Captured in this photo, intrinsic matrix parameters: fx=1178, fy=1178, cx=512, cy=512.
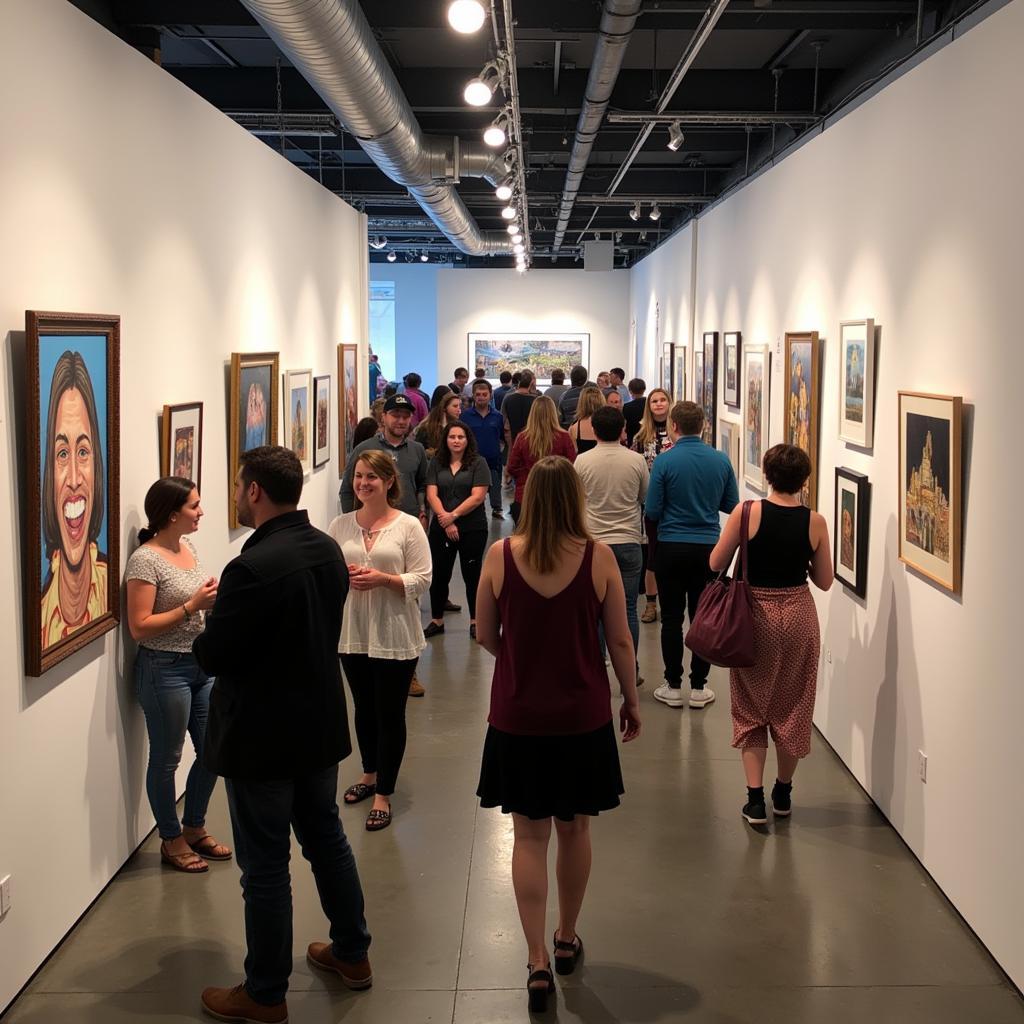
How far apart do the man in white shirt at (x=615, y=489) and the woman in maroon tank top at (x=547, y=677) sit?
9.54ft

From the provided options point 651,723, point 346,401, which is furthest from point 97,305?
point 346,401

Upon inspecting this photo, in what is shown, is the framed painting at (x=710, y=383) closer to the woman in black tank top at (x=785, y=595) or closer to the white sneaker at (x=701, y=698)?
the white sneaker at (x=701, y=698)

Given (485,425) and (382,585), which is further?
(485,425)

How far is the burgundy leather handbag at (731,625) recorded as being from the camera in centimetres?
493

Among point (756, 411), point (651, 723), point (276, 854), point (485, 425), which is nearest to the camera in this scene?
point (276, 854)

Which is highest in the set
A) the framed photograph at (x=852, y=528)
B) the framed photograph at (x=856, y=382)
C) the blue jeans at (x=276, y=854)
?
the framed photograph at (x=856, y=382)

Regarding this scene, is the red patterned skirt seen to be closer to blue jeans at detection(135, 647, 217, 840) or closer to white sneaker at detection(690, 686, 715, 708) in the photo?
white sneaker at detection(690, 686, 715, 708)

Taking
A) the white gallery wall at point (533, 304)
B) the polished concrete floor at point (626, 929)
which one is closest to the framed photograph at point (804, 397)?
the polished concrete floor at point (626, 929)

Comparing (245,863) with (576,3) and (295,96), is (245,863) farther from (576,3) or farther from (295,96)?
(295,96)

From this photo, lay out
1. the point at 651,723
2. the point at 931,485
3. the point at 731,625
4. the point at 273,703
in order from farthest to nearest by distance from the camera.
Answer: the point at 651,723 < the point at 731,625 < the point at 931,485 < the point at 273,703

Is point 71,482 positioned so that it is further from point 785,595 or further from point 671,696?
point 671,696

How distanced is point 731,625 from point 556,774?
160cm

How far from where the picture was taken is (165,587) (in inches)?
175

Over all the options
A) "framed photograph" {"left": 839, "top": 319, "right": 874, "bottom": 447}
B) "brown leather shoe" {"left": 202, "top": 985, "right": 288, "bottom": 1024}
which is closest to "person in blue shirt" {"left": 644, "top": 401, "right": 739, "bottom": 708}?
"framed photograph" {"left": 839, "top": 319, "right": 874, "bottom": 447}
